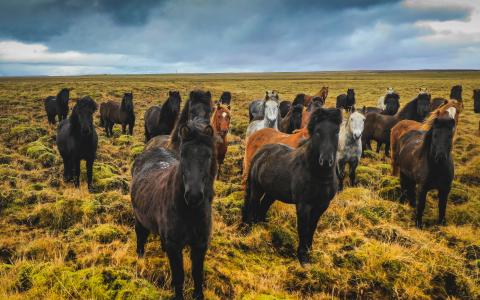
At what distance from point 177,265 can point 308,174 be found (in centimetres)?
231

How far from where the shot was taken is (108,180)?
803 centimetres

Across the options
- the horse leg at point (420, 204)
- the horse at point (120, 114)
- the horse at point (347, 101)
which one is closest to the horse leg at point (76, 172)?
the horse leg at point (420, 204)

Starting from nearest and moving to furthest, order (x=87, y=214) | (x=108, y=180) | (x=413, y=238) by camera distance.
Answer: (x=413, y=238), (x=87, y=214), (x=108, y=180)

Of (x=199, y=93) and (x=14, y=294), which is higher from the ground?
(x=199, y=93)

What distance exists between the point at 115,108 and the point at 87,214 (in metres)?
11.8

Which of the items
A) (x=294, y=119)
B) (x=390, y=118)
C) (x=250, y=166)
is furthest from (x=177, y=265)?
(x=390, y=118)

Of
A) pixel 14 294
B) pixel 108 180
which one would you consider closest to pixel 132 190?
pixel 14 294

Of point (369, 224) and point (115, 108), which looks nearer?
point (369, 224)

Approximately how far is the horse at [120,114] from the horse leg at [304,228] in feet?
42.6

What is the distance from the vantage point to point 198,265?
3.62 meters

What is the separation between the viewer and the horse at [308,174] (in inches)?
174

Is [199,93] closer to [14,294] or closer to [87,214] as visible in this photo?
[87,214]

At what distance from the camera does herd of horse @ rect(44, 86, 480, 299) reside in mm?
3303

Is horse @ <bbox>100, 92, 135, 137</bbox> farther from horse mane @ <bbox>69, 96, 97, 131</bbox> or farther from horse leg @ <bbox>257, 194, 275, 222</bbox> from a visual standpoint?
horse leg @ <bbox>257, 194, 275, 222</bbox>
